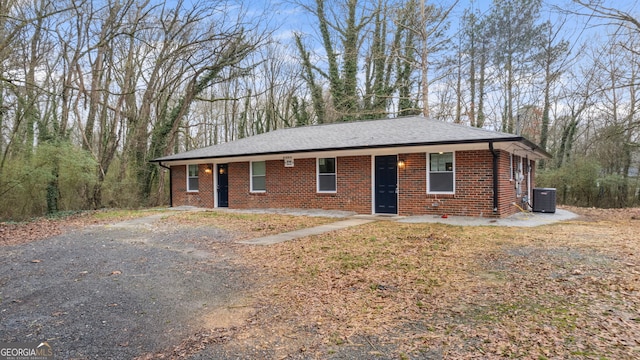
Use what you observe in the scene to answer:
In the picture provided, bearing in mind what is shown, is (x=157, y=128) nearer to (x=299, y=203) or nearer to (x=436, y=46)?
(x=299, y=203)

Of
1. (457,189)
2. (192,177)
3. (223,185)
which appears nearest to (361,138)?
(457,189)

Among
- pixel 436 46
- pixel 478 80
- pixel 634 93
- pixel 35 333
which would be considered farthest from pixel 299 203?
pixel 634 93

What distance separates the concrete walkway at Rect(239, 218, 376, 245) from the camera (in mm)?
7613

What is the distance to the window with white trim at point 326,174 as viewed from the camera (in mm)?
13031

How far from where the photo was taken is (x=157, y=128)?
19.0m

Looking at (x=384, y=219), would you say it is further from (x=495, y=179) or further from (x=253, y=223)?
(x=253, y=223)

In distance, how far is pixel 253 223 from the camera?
1053cm

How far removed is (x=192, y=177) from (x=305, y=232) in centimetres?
975

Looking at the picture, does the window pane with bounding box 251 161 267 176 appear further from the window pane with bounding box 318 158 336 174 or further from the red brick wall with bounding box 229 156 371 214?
the window pane with bounding box 318 158 336 174

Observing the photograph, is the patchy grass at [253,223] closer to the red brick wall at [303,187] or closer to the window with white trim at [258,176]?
the red brick wall at [303,187]

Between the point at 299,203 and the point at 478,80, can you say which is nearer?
the point at 299,203

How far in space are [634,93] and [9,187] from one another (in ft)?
90.8

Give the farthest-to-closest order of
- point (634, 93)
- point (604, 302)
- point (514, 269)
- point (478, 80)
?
1. point (478, 80)
2. point (634, 93)
3. point (514, 269)
4. point (604, 302)

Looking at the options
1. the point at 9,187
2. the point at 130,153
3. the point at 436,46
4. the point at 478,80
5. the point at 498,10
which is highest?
the point at 498,10
